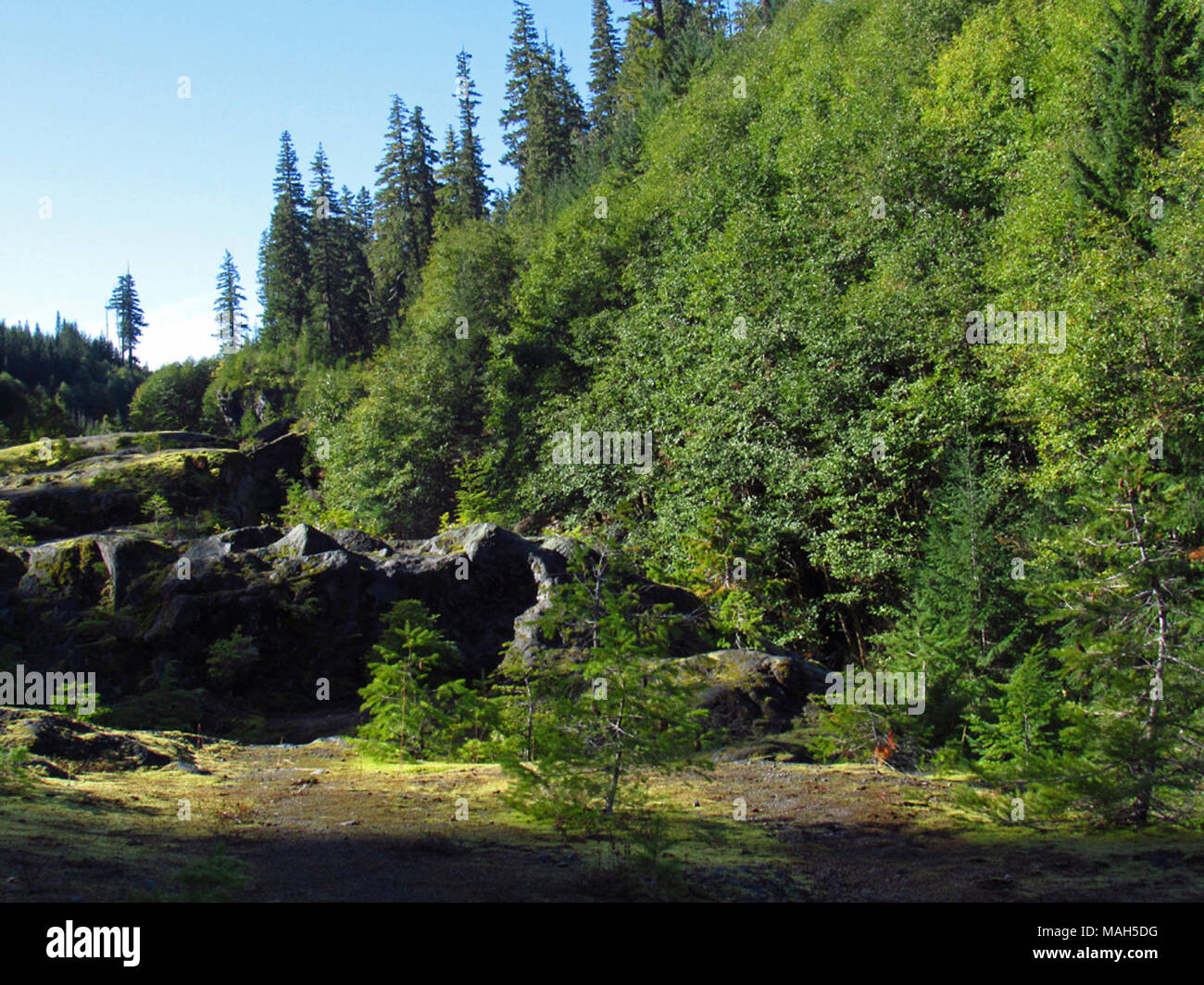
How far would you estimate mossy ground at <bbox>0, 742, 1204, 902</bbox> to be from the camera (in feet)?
19.0

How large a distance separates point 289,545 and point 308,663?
328cm

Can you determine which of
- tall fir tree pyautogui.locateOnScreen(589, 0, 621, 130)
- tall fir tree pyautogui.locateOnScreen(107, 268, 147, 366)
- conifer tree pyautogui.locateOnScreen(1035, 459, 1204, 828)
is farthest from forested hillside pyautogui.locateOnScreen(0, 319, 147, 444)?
conifer tree pyautogui.locateOnScreen(1035, 459, 1204, 828)

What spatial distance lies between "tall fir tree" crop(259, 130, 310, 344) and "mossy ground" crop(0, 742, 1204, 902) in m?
61.7

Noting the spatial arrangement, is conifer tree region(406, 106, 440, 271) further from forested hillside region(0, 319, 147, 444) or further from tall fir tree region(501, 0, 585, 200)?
forested hillside region(0, 319, 147, 444)

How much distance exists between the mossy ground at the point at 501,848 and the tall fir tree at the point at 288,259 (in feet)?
202

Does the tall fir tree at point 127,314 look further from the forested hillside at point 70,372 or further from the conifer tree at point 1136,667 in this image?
the conifer tree at point 1136,667

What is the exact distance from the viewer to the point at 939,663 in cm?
1358

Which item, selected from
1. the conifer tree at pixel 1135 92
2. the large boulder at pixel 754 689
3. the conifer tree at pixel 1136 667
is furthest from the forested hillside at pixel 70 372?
the conifer tree at pixel 1136 667

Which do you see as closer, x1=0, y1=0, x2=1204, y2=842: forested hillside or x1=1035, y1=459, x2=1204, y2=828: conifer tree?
x1=1035, y1=459, x2=1204, y2=828: conifer tree

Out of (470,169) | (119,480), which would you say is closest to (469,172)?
(470,169)

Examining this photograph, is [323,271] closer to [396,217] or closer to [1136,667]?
[396,217]

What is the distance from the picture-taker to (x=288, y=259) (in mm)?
65562

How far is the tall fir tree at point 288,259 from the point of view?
65.4 metres

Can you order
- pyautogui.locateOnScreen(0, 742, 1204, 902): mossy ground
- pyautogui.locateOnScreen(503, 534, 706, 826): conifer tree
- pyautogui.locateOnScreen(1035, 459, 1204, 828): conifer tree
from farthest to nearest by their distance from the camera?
1. pyautogui.locateOnScreen(1035, 459, 1204, 828): conifer tree
2. pyautogui.locateOnScreen(503, 534, 706, 826): conifer tree
3. pyautogui.locateOnScreen(0, 742, 1204, 902): mossy ground
